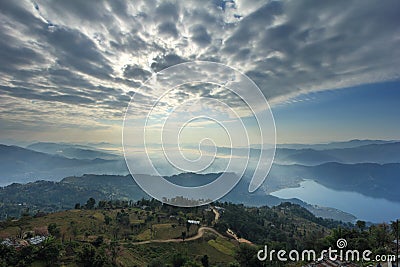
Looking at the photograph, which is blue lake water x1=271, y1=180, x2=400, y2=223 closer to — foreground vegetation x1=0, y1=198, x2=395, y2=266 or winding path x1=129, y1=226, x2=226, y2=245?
foreground vegetation x1=0, y1=198, x2=395, y2=266

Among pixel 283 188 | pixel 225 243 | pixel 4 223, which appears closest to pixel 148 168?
pixel 225 243

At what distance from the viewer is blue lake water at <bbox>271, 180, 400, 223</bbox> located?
313 feet

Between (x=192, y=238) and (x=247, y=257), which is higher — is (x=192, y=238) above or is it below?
below

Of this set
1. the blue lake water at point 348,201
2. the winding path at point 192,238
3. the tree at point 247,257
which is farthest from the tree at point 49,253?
the blue lake water at point 348,201

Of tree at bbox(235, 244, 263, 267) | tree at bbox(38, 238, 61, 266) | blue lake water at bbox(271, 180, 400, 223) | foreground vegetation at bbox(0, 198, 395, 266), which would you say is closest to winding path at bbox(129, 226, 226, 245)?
foreground vegetation at bbox(0, 198, 395, 266)

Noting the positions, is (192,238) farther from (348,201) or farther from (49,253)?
(348,201)

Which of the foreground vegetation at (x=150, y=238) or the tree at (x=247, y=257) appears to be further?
the tree at (x=247, y=257)

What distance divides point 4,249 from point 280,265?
1593cm

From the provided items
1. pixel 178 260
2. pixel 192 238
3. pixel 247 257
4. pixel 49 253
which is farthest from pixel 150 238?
pixel 247 257

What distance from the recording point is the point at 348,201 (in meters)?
117

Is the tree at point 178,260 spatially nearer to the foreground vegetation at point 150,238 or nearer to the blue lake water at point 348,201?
the foreground vegetation at point 150,238

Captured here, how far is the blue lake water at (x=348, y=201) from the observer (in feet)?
313

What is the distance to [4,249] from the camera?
13.6 meters

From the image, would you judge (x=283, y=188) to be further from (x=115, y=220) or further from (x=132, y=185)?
(x=115, y=220)
